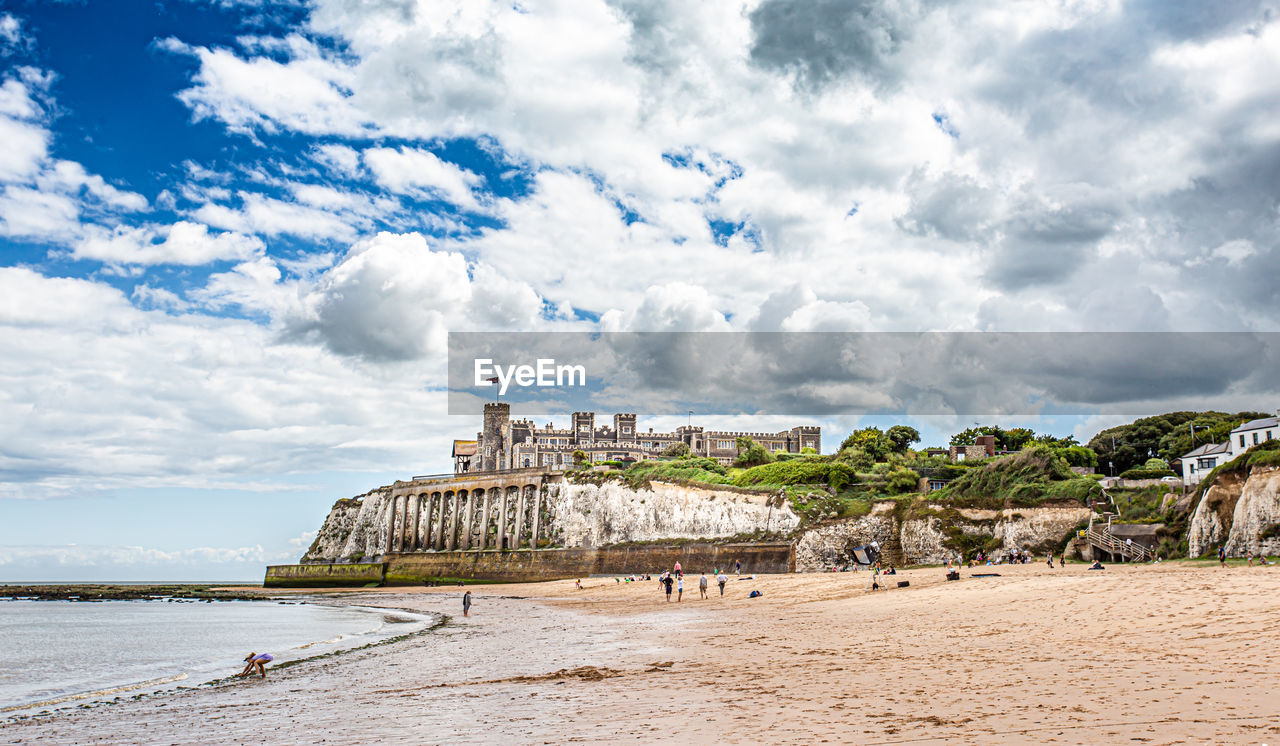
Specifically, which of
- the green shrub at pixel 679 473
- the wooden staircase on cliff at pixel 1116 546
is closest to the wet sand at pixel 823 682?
the wooden staircase on cliff at pixel 1116 546

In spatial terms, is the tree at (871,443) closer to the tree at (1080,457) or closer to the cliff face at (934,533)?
the tree at (1080,457)

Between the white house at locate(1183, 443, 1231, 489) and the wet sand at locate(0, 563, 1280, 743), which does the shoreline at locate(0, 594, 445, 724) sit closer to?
the wet sand at locate(0, 563, 1280, 743)

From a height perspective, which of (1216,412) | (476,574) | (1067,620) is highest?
(1216,412)

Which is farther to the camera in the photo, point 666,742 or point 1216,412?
point 1216,412

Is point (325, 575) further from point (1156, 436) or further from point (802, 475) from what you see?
point (1156, 436)

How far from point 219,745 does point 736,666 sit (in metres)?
8.25

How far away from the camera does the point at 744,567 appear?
52.3 m

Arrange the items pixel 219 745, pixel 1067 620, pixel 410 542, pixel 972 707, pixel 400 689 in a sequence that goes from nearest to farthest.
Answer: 1. pixel 972 707
2. pixel 219 745
3. pixel 400 689
4. pixel 1067 620
5. pixel 410 542

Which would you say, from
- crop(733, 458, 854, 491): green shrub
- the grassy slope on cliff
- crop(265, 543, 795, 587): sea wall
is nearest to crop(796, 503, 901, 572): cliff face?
crop(265, 543, 795, 587): sea wall

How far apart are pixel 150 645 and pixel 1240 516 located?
4284 cm

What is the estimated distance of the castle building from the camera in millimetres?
129750

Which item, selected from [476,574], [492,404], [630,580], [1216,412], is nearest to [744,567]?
[630,580]

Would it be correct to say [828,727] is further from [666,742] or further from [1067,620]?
[1067,620]

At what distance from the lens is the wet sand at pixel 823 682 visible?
335 inches
